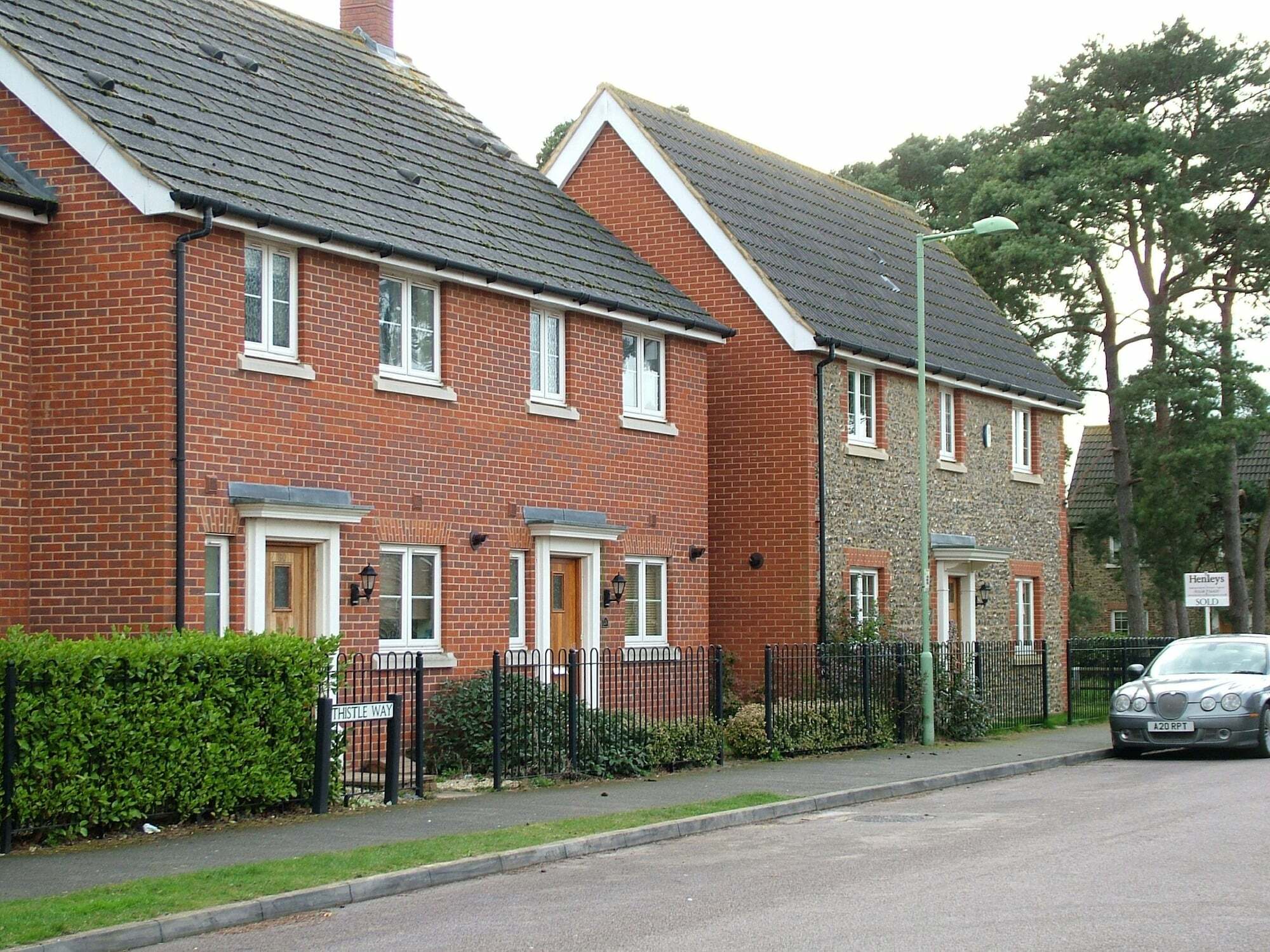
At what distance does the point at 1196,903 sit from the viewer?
10.2m

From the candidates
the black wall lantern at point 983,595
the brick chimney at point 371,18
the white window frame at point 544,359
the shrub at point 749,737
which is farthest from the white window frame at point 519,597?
the black wall lantern at point 983,595

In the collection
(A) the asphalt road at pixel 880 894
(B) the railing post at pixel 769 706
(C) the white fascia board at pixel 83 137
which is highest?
(C) the white fascia board at pixel 83 137

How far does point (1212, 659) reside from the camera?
72.5 feet

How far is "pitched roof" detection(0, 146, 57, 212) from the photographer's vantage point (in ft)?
52.1

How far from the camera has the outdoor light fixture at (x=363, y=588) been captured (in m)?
17.8

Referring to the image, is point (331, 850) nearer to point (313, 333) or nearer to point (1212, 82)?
point (313, 333)

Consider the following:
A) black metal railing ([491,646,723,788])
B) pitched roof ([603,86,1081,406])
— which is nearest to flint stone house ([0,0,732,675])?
black metal railing ([491,646,723,788])

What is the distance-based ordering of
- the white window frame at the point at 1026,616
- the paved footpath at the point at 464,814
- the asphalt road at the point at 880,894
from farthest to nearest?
the white window frame at the point at 1026,616 < the paved footpath at the point at 464,814 < the asphalt road at the point at 880,894

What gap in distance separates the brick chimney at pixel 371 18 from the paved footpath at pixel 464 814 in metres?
12.9

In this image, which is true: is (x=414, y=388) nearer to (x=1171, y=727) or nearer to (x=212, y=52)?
(x=212, y=52)

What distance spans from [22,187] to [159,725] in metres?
5.80

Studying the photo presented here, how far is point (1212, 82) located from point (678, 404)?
2574 centimetres

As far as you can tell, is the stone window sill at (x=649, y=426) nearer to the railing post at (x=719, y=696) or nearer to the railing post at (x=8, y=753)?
the railing post at (x=719, y=696)

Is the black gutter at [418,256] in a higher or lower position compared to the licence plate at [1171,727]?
higher
